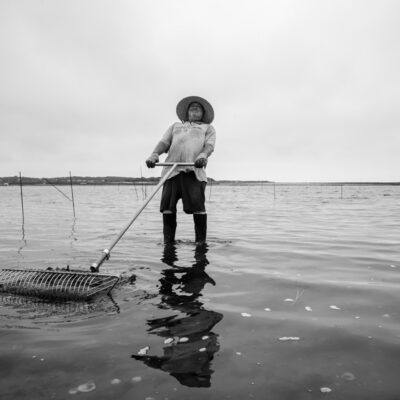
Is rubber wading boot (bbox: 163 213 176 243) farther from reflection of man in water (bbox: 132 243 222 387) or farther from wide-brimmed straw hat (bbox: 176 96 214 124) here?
reflection of man in water (bbox: 132 243 222 387)

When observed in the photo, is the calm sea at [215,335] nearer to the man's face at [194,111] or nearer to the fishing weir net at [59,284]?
the fishing weir net at [59,284]

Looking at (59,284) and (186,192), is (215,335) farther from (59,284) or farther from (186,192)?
(186,192)

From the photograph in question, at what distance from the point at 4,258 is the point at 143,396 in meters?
4.74

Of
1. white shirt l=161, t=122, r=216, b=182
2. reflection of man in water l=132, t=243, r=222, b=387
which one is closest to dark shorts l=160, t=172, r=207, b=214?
white shirt l=161, t=122, r=216, b=182

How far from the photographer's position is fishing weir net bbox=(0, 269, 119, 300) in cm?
361

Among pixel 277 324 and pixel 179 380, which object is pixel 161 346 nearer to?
pixel 179 380

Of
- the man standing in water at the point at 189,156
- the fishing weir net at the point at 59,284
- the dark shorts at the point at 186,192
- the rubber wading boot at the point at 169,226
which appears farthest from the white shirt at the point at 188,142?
the fishing weir net at the point at 59,284

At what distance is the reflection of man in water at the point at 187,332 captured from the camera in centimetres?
228

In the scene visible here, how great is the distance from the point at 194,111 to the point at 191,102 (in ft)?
0.58

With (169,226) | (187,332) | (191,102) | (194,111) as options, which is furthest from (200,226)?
(187,332)

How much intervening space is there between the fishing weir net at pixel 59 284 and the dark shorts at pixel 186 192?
313 cm

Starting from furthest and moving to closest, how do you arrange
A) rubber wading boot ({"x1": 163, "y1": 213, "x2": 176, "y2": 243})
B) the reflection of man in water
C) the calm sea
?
rubber wading boot ({"x1": 163, "y1": 213, "x2": 176, "y2": 243}) → the reflection of man in water → the calm sea

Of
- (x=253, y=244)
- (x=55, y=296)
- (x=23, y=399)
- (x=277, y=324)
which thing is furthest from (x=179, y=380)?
(x=253, y=244)

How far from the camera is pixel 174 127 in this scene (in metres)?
6.97
